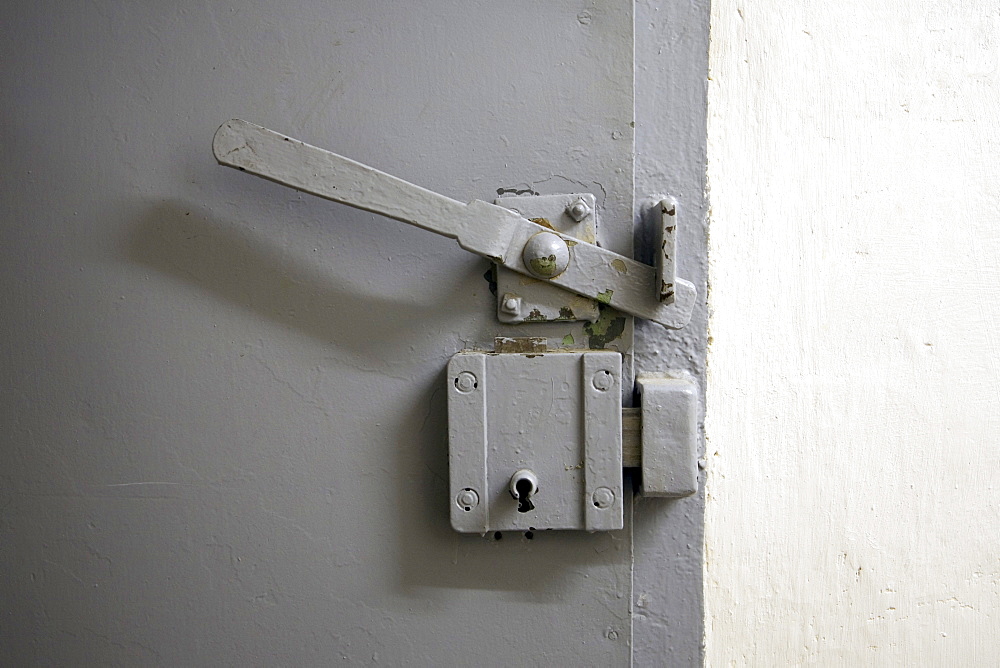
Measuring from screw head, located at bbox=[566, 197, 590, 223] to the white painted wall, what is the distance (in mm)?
260

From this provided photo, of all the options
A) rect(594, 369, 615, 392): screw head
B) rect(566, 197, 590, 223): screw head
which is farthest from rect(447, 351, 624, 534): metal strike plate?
rect(566, 197, 590, 223): screw head

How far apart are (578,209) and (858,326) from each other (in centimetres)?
42

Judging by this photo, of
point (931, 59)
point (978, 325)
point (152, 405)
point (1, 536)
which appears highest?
point (931, 59)

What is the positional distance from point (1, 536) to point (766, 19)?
1002mm

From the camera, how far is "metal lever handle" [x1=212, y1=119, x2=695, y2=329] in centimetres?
42

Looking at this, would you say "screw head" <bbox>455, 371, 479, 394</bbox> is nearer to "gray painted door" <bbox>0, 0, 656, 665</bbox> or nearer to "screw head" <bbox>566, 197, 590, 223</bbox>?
"gray painted door" <bbox>0, 0, 656, 665</bbox>

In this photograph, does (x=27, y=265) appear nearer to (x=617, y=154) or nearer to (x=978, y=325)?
(x=617, y=154)

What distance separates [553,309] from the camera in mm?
449

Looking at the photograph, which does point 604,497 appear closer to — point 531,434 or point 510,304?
point 531,434

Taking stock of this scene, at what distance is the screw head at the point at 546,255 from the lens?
42 centimetres

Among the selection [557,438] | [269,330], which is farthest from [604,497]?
[269,330]

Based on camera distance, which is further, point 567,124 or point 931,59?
point 931,59

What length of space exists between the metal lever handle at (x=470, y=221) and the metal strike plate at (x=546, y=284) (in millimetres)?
16

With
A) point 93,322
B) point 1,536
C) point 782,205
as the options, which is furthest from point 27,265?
point 782,205
